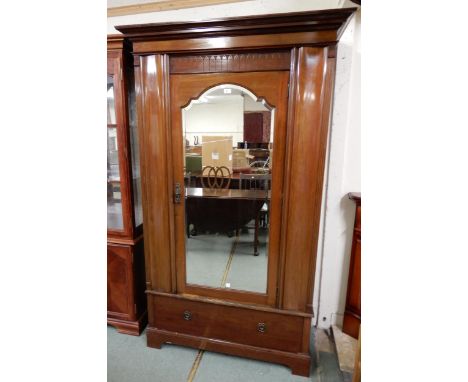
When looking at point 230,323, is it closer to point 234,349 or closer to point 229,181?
point 234,349

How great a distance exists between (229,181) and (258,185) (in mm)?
197

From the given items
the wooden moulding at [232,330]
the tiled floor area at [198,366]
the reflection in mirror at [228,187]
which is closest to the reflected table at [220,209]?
the reflection in mirror at [228,187]

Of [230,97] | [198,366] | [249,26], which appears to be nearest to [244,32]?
[249,26]

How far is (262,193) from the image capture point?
149 centimetres

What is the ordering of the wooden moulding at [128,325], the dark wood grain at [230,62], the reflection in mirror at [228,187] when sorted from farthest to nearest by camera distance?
the wooden moulding at [128,325]
the reflection in mirror at [228,187]
the dark wood grain at [230,62]

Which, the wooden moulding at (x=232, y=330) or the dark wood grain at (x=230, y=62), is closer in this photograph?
the dark wood grain at (x=230, y=62)

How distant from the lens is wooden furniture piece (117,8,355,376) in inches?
48.8

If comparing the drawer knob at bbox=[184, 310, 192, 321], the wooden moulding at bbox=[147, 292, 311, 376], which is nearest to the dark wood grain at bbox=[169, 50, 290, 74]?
the wooden moulding at bbox=[147, 292, 311, 376]

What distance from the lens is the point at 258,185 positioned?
1487mm

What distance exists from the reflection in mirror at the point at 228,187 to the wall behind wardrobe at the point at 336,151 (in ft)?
1.78

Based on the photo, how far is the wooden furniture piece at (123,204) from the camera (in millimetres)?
1571

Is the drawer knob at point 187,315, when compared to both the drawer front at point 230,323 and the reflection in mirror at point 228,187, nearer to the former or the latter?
the drawer front at point 230,323
